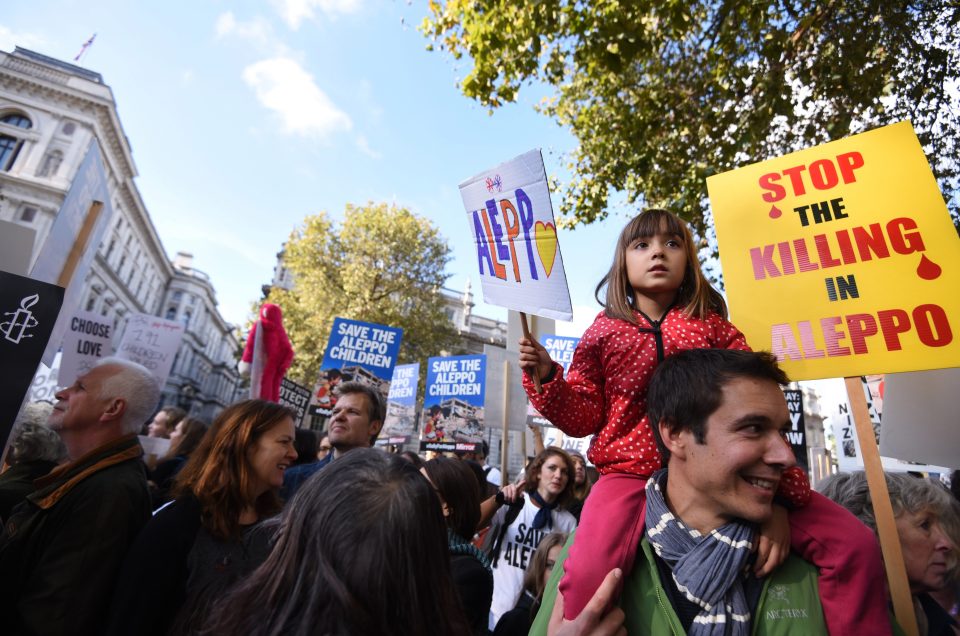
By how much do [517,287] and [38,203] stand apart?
143ft

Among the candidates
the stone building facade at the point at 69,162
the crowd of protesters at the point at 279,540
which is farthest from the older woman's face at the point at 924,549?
the stone building facade at the point at 69,162

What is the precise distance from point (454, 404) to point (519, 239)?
7.23 meters

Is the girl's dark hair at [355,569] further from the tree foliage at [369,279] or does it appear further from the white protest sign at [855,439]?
the tree foliage at [369,279]

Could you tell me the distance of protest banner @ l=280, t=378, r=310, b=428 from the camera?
24.5 feet

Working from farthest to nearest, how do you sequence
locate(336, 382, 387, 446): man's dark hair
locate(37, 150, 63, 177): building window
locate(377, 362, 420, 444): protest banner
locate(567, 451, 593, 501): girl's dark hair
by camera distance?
locate(37, 150, 63, 177): building window < locate(377, 362, 420, 444): protest banner < locate(567, 451, 593, 501): girl's dark hair < locate(336, 382, 387, 446): man's dark hair

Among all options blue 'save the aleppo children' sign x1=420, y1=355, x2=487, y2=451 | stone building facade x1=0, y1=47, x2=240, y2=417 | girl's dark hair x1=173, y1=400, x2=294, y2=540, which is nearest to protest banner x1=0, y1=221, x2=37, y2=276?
girl's dark hair x1=173, y1=400, x2=294, y2=540

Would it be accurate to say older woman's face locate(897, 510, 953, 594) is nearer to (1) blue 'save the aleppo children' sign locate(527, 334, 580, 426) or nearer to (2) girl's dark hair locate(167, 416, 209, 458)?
(2) girl's dark hair locate(167, 416, 209, 458)

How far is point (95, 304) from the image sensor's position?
136ft

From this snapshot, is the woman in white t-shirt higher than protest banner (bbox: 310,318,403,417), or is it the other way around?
protest banner (bbox: 310,318,403,417)

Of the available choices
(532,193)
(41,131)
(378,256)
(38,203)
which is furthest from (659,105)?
(41,131)

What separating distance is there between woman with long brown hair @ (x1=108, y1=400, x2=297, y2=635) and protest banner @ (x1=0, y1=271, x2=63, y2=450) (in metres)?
0.79

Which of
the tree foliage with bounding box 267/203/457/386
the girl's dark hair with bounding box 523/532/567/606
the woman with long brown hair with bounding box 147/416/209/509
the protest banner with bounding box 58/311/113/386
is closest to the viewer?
the girl's dark hair with bounding box 523/532/567/606

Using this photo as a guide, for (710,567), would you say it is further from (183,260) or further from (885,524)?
(183,260)

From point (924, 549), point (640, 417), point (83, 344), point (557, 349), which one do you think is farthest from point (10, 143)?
point (924, 549)
